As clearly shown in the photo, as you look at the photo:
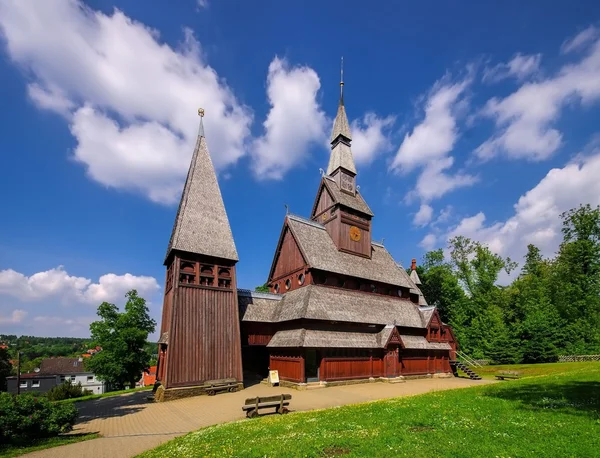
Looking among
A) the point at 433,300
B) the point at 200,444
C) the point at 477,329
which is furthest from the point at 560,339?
the point at 200,444

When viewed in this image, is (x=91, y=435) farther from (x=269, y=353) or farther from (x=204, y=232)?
(x=269, y=353)

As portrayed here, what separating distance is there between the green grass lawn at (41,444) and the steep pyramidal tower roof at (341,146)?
3010cm

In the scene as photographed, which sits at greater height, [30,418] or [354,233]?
[354,233]

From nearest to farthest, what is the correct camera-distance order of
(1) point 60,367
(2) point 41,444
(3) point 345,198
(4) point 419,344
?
(2) point 41,444
(4) point 419,344
(3) point 345,198
(1) point 60,367

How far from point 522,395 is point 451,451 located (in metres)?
9.38

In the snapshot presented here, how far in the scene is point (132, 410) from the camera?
17547 millimetres

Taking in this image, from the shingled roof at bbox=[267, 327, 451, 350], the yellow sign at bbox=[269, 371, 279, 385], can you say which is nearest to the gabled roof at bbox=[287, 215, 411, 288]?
the shingled roof at bbox=[267, 327, 451, 350]

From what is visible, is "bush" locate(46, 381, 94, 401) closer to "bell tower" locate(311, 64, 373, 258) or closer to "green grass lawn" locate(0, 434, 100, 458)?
"green grass lawn" locate(0, 434, 100, 458)

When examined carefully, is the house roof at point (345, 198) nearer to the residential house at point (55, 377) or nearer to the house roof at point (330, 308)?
the house roof at point (330, 308)

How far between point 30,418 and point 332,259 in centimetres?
2242

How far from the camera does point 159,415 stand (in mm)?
16016

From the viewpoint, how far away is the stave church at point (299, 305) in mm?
→ 22031

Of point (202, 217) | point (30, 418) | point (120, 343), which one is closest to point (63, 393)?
point (120, 343)

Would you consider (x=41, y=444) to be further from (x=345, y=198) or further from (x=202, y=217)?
(x=345, y=198)
